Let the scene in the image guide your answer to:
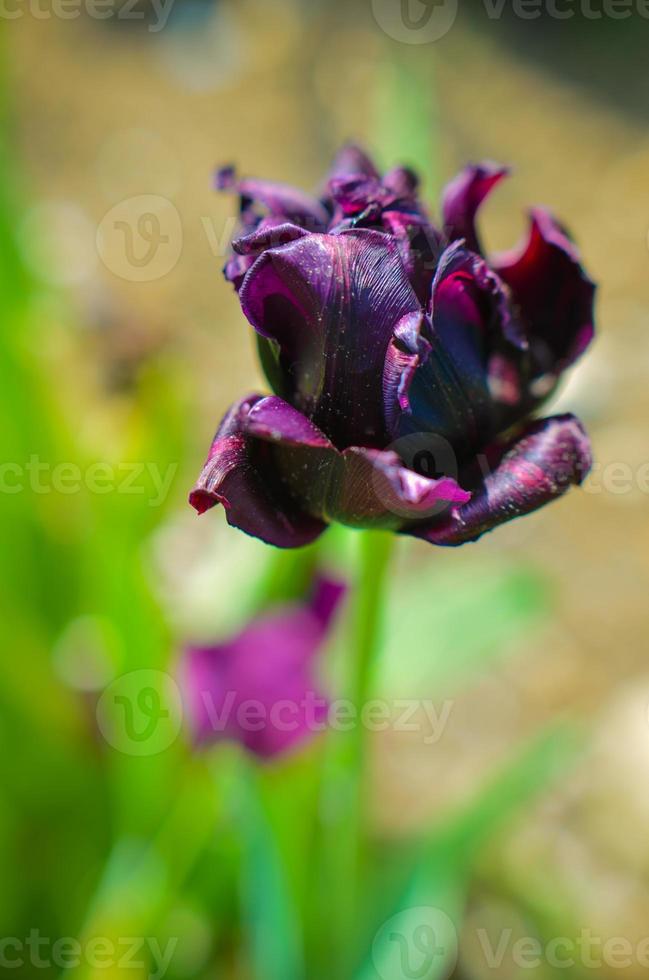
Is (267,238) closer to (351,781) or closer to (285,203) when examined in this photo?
(285,203)

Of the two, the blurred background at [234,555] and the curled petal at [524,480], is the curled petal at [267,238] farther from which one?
the blurred background at [234,555]

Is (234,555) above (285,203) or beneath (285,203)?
beneath

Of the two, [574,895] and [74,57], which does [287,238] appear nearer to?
[574,895]

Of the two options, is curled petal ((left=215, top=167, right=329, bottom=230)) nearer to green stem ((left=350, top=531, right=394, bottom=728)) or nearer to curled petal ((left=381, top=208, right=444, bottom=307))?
curled petal ((left=381, top=208, right=444, bottom=307))

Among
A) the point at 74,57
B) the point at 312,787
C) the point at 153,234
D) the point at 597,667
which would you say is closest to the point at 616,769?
the point at 597,667

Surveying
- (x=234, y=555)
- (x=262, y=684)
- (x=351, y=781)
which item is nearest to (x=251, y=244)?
(x=351, y=781)

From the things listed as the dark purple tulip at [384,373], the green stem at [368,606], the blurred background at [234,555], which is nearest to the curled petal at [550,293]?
the dark purple tulip at [384,373]
